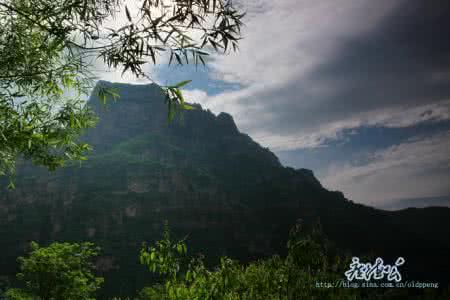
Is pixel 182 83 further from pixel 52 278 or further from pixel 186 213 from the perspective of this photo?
pixel 186 213

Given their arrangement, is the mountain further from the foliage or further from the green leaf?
the green leaf

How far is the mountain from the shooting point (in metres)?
96.9

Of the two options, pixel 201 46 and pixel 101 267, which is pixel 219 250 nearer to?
pixel 101 267

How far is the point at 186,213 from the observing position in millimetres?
115750

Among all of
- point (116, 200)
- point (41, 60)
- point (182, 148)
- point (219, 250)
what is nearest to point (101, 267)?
point (116, 200)

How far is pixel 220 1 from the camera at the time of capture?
4000mm

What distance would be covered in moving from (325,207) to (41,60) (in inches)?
4856

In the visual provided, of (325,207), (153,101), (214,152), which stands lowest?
(325,207)

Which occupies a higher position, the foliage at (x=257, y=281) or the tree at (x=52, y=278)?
the foliage at (x=257, y=281)

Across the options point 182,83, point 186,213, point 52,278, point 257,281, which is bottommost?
point 186,213

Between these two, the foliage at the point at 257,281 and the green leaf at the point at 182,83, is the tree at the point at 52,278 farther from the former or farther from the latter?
the green leaf at the point at 182,83

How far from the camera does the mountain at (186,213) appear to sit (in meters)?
96.9

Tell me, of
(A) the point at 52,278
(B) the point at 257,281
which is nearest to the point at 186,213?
(A) the point at 52,278

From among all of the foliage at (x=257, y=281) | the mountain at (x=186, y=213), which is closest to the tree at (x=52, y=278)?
the foliage at (x=257, y=281)
